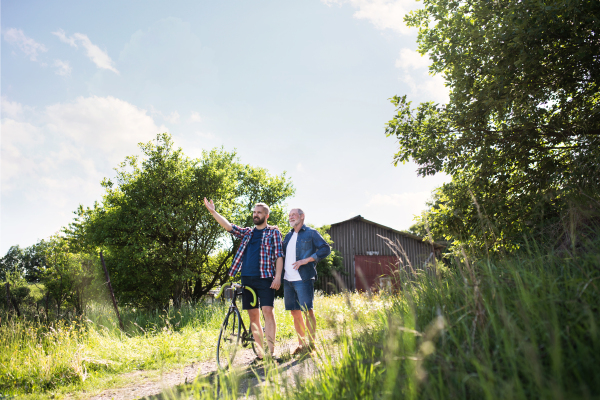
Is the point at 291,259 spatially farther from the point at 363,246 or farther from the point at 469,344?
the point at 363,246

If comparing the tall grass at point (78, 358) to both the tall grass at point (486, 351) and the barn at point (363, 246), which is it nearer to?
the tall grass at point (486, 351)

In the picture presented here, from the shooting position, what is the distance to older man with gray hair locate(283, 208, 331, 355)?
4402 millimetres

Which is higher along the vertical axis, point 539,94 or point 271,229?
point 539,94

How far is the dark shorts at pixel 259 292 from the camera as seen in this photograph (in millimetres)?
4430

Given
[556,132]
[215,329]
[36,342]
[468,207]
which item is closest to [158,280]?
[215,329]

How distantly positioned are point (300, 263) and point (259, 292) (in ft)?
2.54

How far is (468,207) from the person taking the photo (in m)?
5.99

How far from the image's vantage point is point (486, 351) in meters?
1.48

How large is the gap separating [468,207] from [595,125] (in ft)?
7.29

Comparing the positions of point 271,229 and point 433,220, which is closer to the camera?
point 271,229

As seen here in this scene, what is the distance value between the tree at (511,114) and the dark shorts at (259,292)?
3247 mm

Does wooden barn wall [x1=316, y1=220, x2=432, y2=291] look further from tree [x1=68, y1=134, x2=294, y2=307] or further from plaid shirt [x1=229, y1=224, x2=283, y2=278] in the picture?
plaid shirt [x1=229, y1=224, x2=283, y2=278]

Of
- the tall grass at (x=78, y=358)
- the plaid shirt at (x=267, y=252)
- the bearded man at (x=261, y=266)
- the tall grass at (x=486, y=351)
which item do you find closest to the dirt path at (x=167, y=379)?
the tall grass at (x=78, y=358)

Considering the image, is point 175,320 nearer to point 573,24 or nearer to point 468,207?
point 468,207
